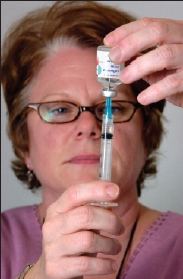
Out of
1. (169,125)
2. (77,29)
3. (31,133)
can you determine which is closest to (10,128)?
(31,133)

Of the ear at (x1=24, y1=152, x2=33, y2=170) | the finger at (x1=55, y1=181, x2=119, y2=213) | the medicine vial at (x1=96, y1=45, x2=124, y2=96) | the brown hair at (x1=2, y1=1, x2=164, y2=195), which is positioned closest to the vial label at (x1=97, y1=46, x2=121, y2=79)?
the medicine vial at (x1=96, y1=45, x2=124, y2=96)

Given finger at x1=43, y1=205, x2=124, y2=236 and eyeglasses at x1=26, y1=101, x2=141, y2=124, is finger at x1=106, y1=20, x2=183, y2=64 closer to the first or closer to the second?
finger at x1=43, y1=205, x2=124, y2=236

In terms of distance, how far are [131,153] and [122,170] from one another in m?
0.04

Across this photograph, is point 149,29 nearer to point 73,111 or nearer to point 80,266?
point 80,266

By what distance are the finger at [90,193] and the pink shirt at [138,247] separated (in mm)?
153

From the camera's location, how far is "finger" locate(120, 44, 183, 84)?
60cm

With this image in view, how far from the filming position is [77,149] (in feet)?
3.12

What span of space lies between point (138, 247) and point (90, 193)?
0.31 m

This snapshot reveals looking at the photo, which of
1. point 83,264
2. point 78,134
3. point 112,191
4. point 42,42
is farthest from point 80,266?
point 42,42

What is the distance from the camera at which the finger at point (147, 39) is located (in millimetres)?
604

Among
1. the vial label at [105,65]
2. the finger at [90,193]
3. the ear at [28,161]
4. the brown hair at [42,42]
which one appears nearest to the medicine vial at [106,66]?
the vial label at [105,65]

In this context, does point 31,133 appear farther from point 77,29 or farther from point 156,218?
point 156,218

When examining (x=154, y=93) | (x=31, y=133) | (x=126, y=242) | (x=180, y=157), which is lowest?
(x=126, y=242)

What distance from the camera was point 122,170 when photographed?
947 mm
